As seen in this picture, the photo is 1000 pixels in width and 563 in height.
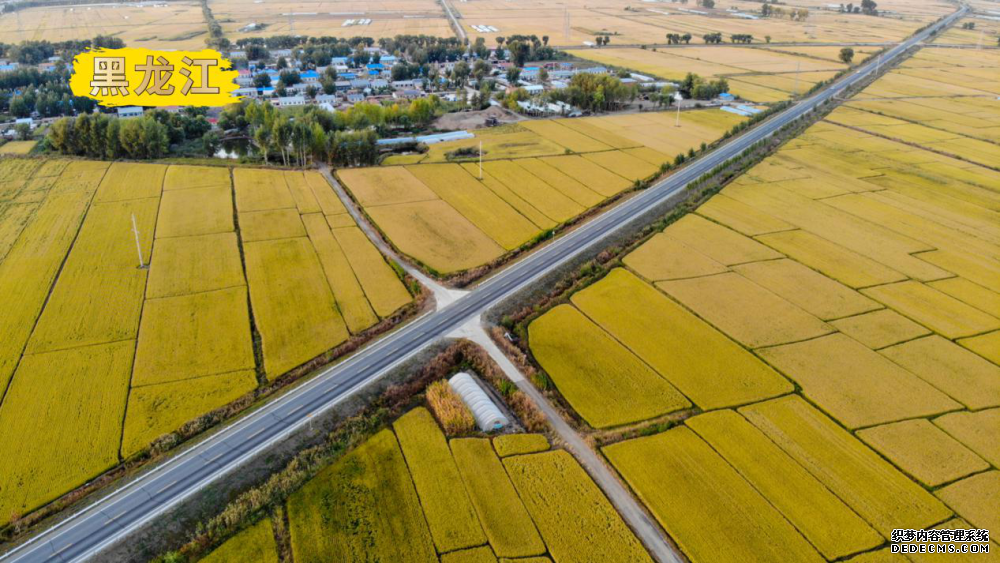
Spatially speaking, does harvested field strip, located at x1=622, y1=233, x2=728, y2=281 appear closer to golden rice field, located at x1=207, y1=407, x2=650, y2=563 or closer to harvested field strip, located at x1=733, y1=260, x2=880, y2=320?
harvested field strip, located at x1=733, y1=260, x2=880, y2=320

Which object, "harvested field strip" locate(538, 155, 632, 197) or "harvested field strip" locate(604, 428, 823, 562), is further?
"harvested field strip" locate(538, 155, 632, 197)

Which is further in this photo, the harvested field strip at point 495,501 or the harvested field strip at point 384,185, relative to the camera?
the harvested field strip at point 384,185

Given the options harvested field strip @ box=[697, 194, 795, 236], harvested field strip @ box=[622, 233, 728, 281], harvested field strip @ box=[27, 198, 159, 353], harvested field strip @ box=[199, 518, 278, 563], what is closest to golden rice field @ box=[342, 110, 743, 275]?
harvested field strip @ box=[622, 233, 728, 281]

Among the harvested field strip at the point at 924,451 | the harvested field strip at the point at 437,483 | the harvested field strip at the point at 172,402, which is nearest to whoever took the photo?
the harvested field strip at the point at 437,483

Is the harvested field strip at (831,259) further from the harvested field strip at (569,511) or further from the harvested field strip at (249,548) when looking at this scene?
the harvested field strip at (249,548)

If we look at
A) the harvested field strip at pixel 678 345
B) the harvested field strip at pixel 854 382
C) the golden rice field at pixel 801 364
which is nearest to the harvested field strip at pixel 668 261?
the golden rice field at pixel 801 364
